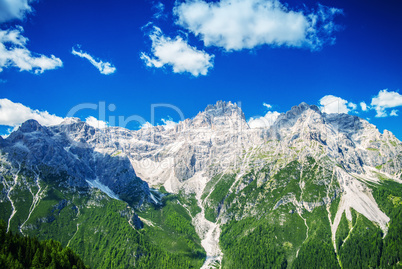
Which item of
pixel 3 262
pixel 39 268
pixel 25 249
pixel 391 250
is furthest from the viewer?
pixel 391 250

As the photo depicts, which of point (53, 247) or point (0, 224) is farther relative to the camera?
point (53, 247)

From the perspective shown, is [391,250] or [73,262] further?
[391,250]

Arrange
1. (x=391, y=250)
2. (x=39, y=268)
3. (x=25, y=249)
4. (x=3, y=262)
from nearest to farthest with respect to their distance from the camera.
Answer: (x=3, y=262), (x=39, y=268), (x=25, y=249), (x=391, y=250)

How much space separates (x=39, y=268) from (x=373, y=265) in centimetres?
22990

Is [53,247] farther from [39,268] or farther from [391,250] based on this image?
[391,250]

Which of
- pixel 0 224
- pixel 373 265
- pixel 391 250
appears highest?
pixel 391 250

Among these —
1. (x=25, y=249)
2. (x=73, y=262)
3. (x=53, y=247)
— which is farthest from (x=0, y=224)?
(x=73, y=262)

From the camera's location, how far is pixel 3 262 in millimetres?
71688

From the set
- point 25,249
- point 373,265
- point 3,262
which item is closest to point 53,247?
point 25,249

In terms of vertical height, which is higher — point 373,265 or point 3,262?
point 373,265

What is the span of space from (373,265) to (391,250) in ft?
60.0

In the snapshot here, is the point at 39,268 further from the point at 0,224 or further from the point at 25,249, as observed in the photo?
the point at 0,224

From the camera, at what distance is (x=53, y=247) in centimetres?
8612

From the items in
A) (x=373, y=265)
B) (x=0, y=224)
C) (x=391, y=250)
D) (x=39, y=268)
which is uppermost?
(x=391, y=250)
